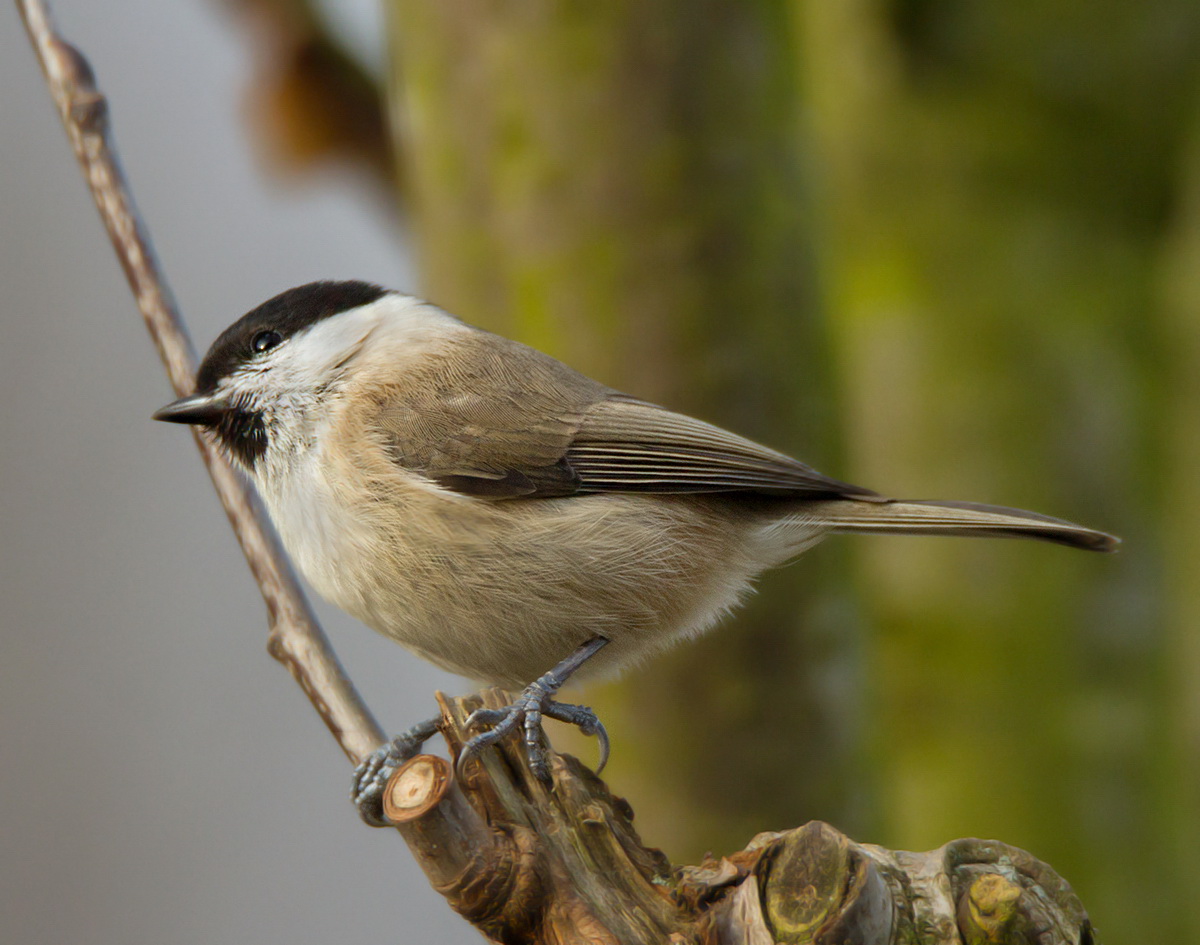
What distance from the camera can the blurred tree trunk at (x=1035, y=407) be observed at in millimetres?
2957

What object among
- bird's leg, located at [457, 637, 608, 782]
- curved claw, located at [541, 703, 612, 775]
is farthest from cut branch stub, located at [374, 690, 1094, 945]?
curved claw, located at [541, 703, 612, 775]

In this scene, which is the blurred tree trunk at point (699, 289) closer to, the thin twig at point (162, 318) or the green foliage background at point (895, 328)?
the green foliage background at point (895, 328)

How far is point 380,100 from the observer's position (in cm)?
432

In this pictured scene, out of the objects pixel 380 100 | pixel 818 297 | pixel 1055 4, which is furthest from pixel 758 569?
pixel 380 100

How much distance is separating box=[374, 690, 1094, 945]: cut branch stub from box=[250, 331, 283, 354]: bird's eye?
0.96m

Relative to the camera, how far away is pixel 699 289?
102 inches

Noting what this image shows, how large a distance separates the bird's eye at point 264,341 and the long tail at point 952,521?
1.09 meters

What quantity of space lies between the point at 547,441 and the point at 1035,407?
1650mm

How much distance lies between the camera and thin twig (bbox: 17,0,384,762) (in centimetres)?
171

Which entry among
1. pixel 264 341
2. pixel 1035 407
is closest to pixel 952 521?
pixel 1035 407

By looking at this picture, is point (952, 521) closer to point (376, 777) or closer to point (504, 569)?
point (504, 569)

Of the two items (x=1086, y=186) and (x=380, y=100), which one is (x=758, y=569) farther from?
(x=380, y=100)

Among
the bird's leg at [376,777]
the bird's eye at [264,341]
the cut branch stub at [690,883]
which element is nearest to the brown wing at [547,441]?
the bird's eye at [264,341]

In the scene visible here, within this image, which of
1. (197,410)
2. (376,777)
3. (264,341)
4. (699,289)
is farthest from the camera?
(699,289)
